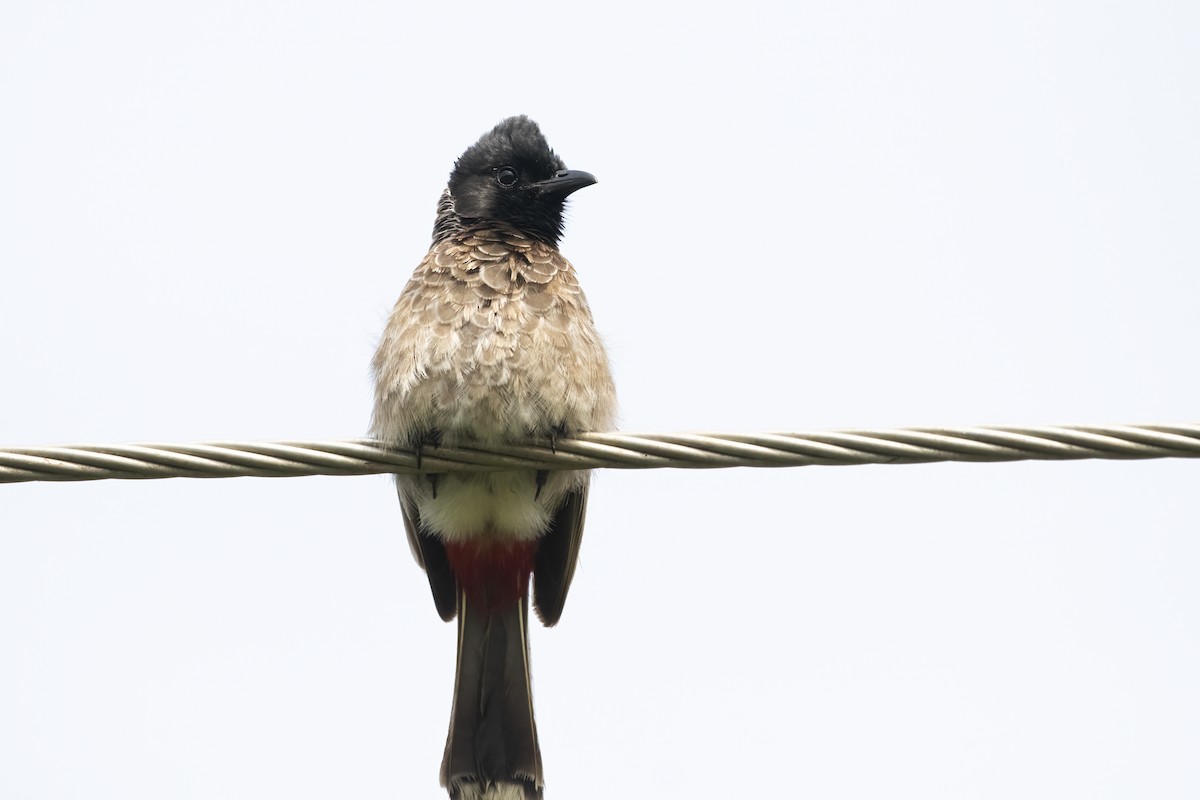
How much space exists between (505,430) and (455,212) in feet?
4.91

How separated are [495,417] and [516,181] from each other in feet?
5.17

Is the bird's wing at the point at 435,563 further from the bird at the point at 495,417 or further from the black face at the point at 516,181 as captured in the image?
the black face at the point at 516,181

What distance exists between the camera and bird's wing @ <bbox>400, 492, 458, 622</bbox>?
532cm

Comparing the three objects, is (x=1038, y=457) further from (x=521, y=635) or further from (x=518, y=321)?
(x=521, y=635)

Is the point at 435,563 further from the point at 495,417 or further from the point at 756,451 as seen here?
the point at 756,451

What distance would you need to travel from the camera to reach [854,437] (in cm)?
342

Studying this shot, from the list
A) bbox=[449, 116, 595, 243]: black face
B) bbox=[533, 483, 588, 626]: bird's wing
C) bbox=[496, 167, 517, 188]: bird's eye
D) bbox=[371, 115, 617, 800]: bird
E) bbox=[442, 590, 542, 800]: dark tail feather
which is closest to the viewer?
bbox=[371, 115, 617, 800]: bird

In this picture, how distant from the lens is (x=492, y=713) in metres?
5.10

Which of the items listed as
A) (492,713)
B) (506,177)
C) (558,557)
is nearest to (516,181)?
(506,177)

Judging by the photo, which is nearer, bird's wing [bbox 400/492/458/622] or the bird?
the bird

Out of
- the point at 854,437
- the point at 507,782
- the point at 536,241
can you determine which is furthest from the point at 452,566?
the point at 854,437

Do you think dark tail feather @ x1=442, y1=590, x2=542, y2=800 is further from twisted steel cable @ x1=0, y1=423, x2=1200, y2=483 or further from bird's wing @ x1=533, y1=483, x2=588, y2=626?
twisted steel cable @ x1=0, y1=423, x2=1200, y2=483

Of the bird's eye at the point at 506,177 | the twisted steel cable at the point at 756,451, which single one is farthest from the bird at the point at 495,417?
the twisted steel cable at the point at 756,451

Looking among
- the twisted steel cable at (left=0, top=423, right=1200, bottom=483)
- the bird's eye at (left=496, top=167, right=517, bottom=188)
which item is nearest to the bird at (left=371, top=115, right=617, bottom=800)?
the bird's eye at (left=496, top=167, right=517, bottom=188)
